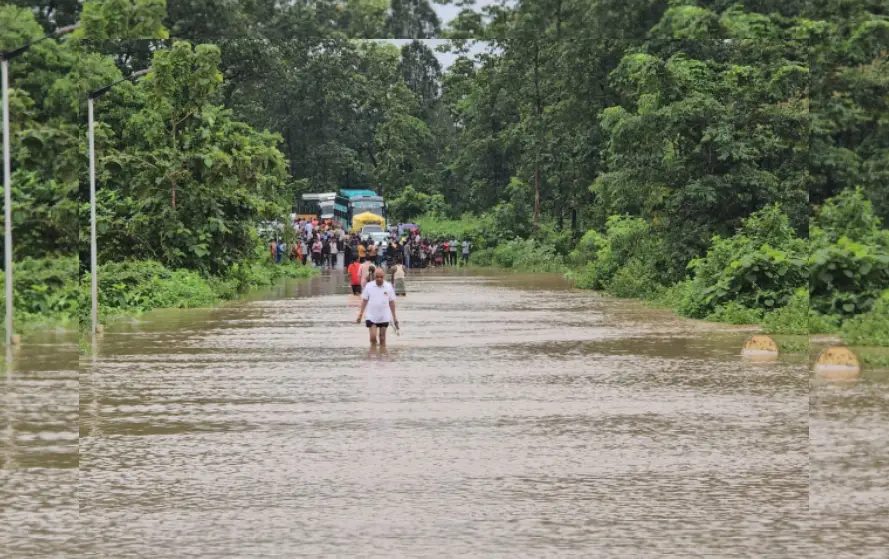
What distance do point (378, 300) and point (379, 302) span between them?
7 cm

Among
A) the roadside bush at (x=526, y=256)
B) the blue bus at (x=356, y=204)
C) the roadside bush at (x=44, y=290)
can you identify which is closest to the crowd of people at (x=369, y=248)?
the blue bus at (x=356, y=204)

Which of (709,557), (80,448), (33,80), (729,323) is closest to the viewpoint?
(709,557)

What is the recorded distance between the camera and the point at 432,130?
1755 cm

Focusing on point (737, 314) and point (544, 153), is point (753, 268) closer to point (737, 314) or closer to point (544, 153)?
point (737, 314)

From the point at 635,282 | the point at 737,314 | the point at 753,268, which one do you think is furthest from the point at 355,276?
the point at 737,314

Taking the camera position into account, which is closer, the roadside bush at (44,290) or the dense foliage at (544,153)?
the roadside bush at (44,290)

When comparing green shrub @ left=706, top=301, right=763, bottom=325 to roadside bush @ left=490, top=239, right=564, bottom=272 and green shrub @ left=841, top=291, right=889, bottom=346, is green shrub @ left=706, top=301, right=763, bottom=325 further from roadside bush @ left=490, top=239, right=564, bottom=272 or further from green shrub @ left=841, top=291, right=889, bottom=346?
roadside bush @ left=490, top=239, right=564, bottom=272

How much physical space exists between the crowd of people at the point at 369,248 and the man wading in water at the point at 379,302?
0.22 meters

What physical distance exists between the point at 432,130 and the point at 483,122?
29.0 inches

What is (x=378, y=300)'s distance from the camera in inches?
703

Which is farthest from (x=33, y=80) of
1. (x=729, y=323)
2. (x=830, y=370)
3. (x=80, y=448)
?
(x=729, y=323)

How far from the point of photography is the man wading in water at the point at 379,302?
17.5 meters

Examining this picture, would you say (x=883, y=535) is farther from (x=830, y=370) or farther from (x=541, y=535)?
(x=830, y=370)

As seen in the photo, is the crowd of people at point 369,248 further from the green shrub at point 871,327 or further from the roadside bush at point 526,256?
the green shrub at point 871,327
